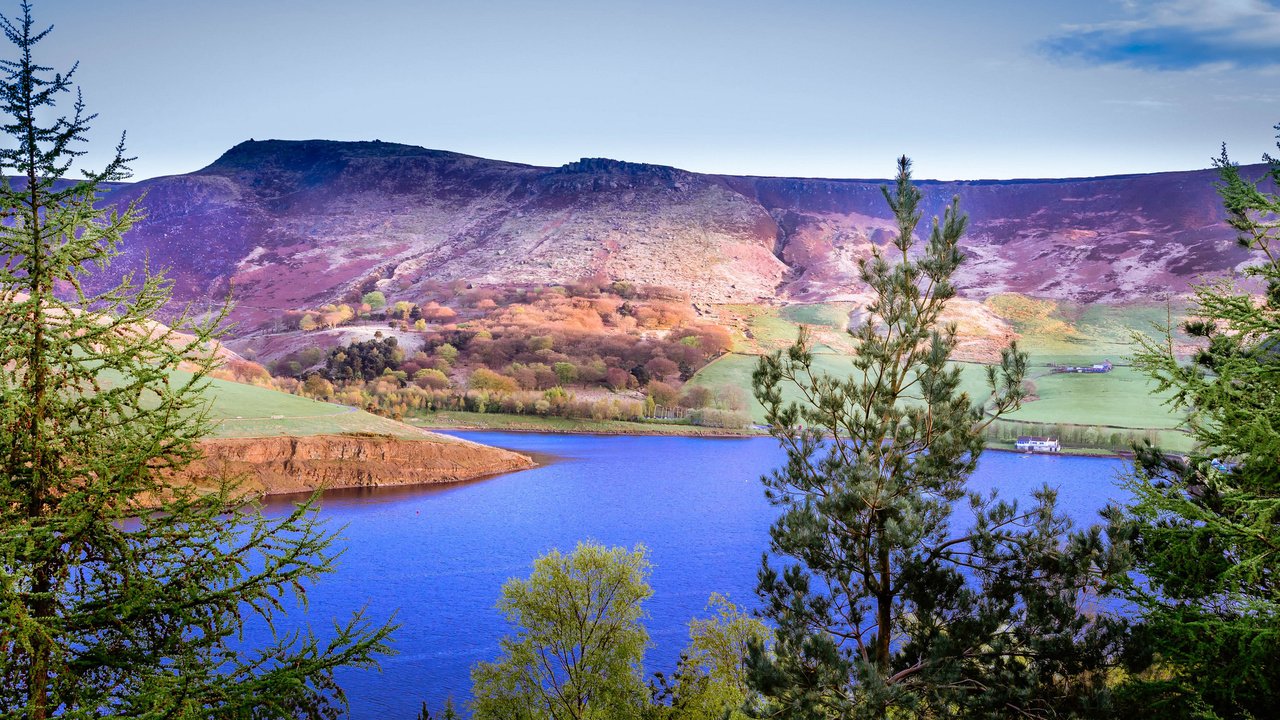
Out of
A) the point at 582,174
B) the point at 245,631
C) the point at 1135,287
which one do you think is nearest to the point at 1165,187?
the point at 1135,287

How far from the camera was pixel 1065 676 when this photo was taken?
28.8ft

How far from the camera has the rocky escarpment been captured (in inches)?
1732

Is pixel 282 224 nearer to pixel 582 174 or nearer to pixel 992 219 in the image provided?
pixel 582 174

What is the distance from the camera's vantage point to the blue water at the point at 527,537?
2089 centimetres

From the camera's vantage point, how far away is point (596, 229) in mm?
123750

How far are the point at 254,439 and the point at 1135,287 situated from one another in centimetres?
9839

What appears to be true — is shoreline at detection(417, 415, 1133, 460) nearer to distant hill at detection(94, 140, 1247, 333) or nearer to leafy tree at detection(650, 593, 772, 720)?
distant hill at detection(94, 140, 1247, 333)

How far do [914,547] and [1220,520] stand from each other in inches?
104

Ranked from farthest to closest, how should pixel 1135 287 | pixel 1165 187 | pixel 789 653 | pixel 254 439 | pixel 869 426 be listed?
pixel 1165 187 → pixel 1135 287 → pixel 254 439 → pixel 869 426 → pixel 789 653

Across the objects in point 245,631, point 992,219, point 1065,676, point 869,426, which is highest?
point 992,219

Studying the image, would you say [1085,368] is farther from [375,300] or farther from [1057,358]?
[375,300]

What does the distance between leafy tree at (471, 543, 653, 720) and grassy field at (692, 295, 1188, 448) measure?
48399 millimetres

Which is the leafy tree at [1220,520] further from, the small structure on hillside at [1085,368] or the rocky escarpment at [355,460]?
the small structure on hillside at [1085,368]

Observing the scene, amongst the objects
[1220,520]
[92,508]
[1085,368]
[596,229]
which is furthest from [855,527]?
[596,229]
